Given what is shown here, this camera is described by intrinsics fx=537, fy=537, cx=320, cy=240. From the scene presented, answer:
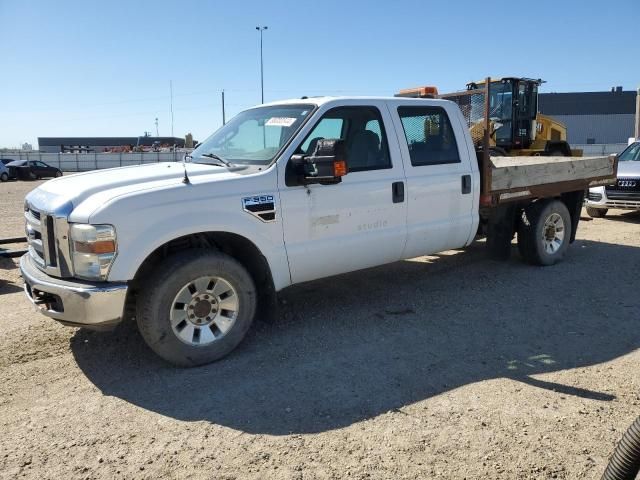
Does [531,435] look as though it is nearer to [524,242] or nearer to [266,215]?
[266,215]

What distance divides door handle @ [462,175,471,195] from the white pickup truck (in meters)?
0.02

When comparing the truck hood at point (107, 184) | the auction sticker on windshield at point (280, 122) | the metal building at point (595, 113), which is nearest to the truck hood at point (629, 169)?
the auction sticker on windshield at point (280, 122)

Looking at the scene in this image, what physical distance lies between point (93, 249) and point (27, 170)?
34.7 metres

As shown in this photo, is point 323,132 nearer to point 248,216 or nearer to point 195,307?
point 248,216

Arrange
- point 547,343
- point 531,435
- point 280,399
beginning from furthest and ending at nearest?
point 547,343 < point 280,399 < point 531,435

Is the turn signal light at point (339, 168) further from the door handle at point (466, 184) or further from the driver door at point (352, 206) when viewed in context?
the door handle at point (466, 184)

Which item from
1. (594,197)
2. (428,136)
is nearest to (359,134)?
(428,136)

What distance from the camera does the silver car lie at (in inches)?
419

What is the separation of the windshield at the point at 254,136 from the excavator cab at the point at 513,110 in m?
12.0

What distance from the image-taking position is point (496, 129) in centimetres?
1553

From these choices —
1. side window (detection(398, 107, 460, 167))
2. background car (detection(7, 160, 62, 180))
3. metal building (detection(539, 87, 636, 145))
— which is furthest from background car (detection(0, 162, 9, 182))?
metal building (detection(539, 87, 636, 145))

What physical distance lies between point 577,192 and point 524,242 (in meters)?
1.28

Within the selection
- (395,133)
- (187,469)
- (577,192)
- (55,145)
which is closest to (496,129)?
(577,192)

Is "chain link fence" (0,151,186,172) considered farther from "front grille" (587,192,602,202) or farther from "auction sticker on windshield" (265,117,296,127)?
"auction sticker on windshield" (265,117,296,127)
